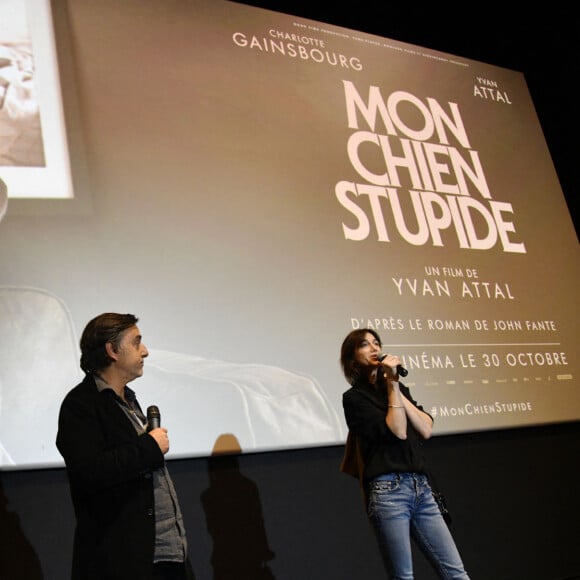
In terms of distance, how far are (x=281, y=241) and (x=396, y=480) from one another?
4.55 ft

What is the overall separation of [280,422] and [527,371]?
54.4 inches

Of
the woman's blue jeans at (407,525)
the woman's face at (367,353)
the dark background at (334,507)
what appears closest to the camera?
the woman's blue jeans at (407,525)

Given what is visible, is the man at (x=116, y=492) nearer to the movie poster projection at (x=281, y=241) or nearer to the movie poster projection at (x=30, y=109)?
the movie poster projection at (x=281, y=241)

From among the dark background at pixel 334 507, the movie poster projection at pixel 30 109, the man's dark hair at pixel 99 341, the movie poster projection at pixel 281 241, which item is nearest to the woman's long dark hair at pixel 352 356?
the movie poster projection at pixel 281 241

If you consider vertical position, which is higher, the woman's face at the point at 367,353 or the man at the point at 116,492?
the woman's face at the point at 367,353

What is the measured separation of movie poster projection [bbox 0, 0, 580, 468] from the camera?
2740 mm

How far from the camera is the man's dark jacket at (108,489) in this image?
64.7 inches

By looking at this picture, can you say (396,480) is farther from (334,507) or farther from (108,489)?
(334,507)

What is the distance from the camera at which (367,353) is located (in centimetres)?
232

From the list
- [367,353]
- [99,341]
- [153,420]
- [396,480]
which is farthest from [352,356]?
[99,341]

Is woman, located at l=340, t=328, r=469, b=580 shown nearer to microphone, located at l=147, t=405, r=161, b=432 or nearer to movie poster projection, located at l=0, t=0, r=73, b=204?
microphone, located at l=147, t=405, r=161, b=432

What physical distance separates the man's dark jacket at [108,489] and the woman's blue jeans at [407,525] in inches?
28.3

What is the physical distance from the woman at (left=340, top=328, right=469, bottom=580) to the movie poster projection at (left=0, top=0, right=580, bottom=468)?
0.75 metres

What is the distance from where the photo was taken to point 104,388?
6.12 ft
